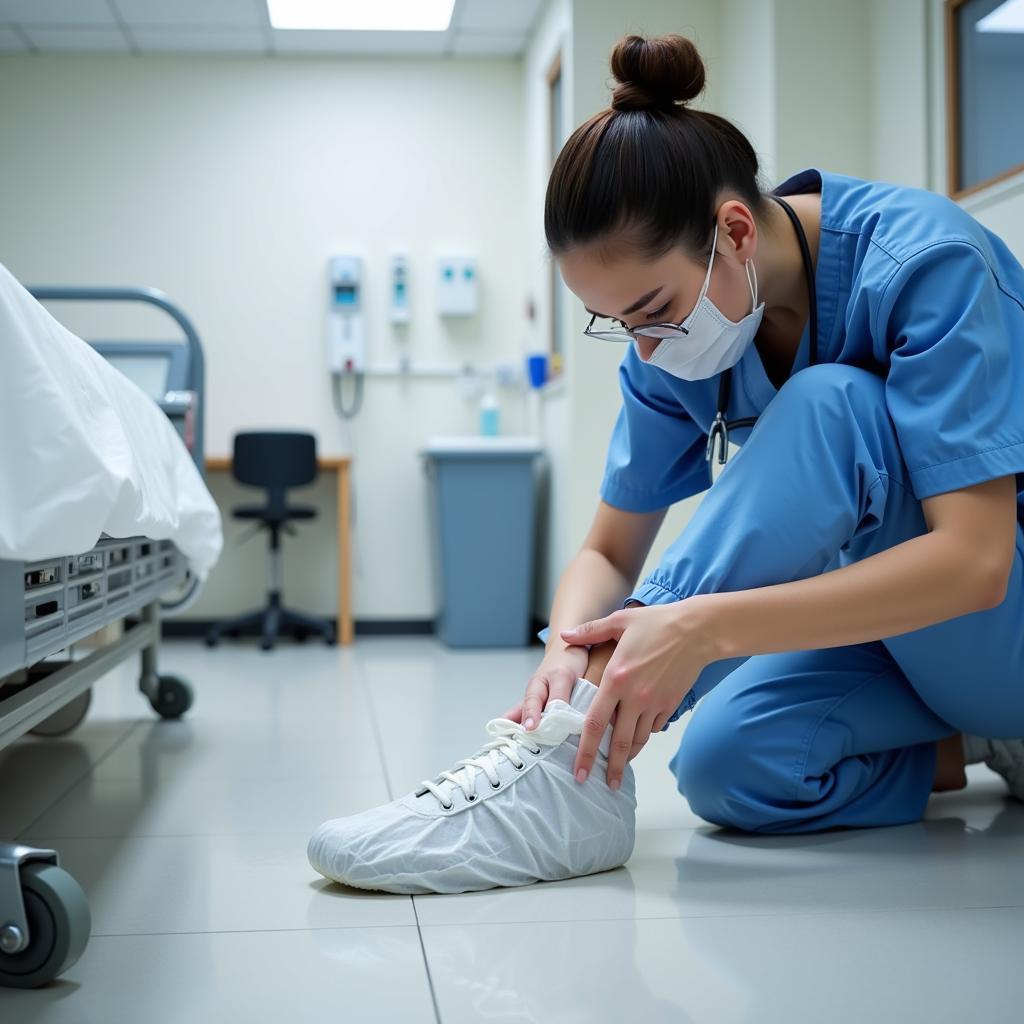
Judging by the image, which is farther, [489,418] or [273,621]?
[489,418]

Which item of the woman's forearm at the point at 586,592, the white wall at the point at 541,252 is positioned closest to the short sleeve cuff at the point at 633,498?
the woman's forearm at the point at 586,592

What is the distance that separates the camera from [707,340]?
3.88 ft

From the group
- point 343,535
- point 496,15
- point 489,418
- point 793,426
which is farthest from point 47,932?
point 496,15

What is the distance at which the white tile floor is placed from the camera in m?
0.87

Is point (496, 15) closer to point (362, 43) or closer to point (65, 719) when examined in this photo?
point (362, 43)

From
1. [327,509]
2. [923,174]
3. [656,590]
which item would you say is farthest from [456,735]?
[327,509]

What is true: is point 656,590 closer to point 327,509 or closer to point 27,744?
point 27,744

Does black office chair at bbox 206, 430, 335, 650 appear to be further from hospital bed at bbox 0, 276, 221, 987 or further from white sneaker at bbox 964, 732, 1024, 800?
white sneaker at bbox 964, 732, 1024, 800

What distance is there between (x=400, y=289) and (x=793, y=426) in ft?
12.0

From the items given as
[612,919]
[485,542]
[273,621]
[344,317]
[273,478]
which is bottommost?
[273,621]

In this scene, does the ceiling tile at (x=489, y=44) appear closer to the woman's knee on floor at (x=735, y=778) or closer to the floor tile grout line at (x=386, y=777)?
the floor tile grout line at (x=386, y=777)

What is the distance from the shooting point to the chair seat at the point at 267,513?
4.11 meters

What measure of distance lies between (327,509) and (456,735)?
8.42ft

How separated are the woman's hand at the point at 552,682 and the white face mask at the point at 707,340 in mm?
317
